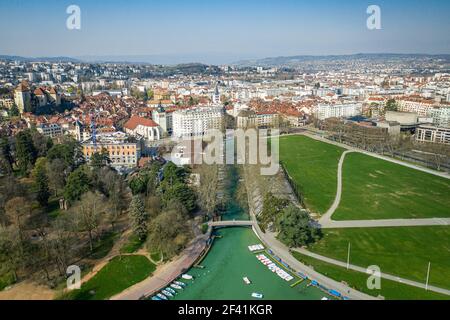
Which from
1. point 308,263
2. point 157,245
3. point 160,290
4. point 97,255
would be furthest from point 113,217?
point 308,263

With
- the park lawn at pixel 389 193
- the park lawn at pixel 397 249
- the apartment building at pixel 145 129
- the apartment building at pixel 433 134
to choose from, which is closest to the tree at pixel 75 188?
the park lawn at pixel 397 249

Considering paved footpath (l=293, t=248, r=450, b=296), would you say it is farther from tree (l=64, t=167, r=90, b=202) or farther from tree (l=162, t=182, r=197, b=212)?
tree (l=64, t=167, r=90, b=202)

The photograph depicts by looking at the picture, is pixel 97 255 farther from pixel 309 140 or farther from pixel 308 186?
pixel 309 140

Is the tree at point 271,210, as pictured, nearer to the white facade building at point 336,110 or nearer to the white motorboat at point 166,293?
the white motorboat at point 166,293

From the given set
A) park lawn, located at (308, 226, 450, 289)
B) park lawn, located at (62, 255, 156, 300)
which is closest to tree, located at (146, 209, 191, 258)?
park lawn, located at (62, 255, 156, 300)

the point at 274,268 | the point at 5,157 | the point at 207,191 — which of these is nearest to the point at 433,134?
the point at 207,191

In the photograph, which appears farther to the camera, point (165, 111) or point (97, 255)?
point (165, 111)
